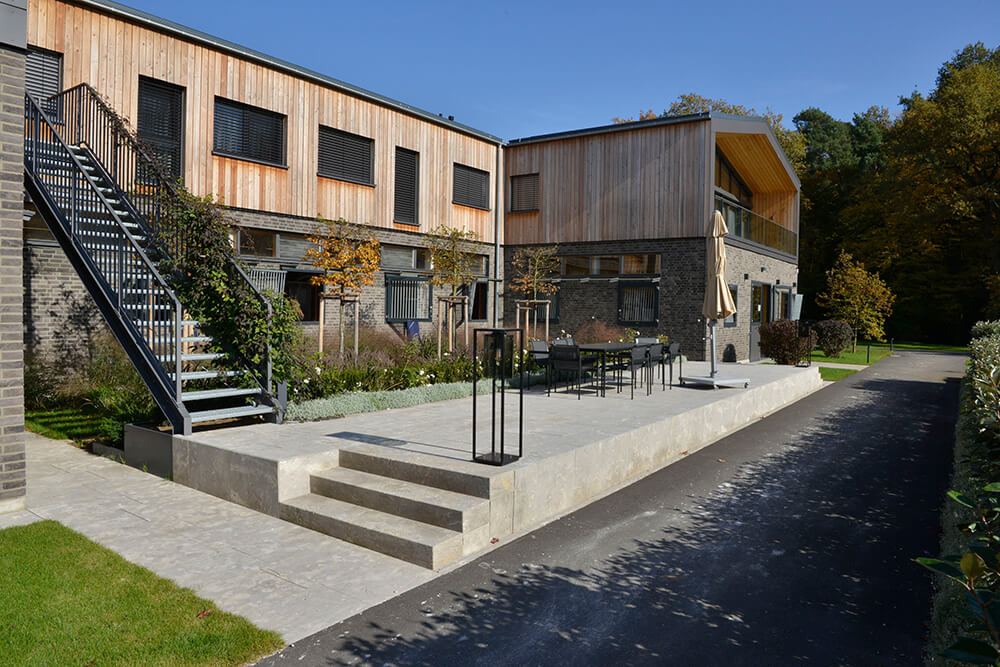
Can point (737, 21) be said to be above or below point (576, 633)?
above

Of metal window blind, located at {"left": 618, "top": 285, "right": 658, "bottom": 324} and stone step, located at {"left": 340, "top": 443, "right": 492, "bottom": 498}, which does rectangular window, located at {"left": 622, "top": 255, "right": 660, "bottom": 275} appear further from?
stone step, located at {"left": 340, "top": 443, "right": 492, "bottom": 498}

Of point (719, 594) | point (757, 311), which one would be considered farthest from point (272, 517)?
point (757, 311)

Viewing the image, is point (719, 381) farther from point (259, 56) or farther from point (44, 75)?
point (44, 75)

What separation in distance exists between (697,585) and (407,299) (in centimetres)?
1302

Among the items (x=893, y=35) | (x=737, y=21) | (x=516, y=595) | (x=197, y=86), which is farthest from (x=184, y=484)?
(x=893, y=35)

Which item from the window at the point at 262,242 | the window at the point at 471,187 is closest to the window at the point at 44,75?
the window at the point at 262,242

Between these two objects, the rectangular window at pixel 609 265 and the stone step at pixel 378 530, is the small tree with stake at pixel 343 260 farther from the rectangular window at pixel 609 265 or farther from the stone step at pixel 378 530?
the rectangular window at pixel 609 265

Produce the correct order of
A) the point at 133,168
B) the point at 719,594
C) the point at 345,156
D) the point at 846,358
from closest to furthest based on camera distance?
the point at 719,594 → the point at 133,168 → the point at 345,156 → the point at 846,358

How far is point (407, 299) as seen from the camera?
1630 cm

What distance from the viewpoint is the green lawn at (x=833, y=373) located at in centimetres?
1684

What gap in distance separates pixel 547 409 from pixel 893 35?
14.3 m

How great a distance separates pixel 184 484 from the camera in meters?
6.14

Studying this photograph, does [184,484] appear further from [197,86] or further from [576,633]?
[197,86]

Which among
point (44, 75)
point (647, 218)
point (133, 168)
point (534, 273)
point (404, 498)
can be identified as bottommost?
point (404, 498)
